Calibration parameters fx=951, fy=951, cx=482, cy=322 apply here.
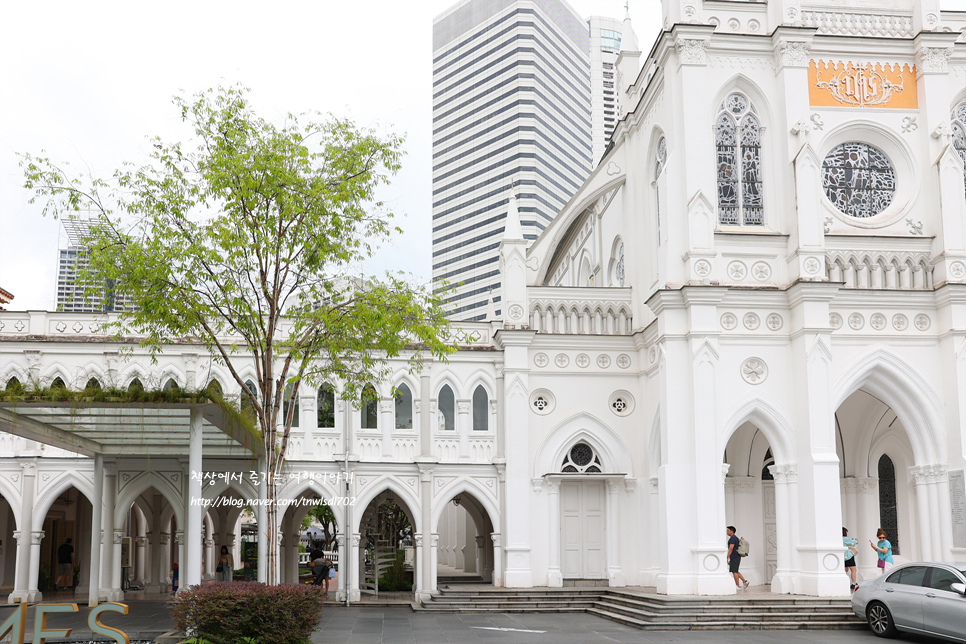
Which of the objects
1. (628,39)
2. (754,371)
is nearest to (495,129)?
(628,39)

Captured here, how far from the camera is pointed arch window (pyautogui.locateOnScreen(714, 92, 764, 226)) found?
2161 cm

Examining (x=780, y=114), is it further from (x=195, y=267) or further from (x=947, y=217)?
(x=195, y=267)

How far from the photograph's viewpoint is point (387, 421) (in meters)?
24.1

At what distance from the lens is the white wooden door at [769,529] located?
22922mm

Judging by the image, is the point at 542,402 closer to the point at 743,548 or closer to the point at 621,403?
the point at 621,403

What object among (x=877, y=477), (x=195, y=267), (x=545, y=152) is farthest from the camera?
(x=545, y=152)

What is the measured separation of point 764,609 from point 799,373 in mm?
5208

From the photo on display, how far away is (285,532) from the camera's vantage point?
26.0 meters

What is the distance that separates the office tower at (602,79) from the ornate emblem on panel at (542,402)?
98.6 m

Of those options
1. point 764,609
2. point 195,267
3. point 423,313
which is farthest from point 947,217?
point 195,267

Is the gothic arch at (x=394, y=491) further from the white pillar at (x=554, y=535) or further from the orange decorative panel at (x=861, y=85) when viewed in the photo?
the orange decorative panel at (x=861, y=85)

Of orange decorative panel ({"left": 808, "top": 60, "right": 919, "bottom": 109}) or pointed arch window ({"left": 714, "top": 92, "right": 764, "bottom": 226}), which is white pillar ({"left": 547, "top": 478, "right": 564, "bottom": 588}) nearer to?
pointed arch window ({"left": 714, "top": 92, "right": 764, "bottom": 226})

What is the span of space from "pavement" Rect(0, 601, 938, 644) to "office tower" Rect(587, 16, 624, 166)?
104 m

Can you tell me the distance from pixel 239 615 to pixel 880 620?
34.1ft
